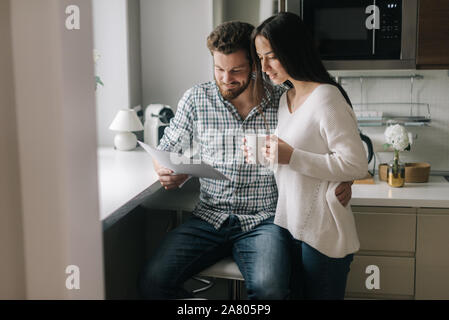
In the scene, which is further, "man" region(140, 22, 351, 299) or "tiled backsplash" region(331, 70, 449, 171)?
"tiled backsplash" region(331, 70, 449, 171)

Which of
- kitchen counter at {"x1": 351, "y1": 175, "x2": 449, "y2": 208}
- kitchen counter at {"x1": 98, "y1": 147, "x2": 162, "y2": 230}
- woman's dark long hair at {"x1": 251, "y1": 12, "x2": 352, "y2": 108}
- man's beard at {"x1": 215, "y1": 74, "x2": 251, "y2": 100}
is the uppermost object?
woman's dark long hair at {"x1": 251, "y1": 12, "x2": 352, "y2": 108}

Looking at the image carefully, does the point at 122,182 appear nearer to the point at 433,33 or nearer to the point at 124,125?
the point at 124,125

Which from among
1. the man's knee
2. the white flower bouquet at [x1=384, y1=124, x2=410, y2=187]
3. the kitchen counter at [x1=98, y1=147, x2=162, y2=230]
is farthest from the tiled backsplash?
the man's knee

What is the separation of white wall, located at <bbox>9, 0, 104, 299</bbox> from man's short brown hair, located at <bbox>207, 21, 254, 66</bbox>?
3.21ft

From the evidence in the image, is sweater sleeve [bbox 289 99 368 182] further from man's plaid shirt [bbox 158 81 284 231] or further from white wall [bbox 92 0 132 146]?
white wall [bbox 92 0 132 146]

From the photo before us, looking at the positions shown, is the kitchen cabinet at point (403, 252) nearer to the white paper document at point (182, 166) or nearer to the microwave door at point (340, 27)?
the microwave door at point (340, 27)

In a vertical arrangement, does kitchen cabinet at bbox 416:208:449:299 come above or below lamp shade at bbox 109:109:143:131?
below

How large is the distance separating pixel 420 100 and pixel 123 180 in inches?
67.2

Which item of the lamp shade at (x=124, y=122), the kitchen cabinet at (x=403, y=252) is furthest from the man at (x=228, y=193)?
the kitchen cabinet at (x=403, y=252)

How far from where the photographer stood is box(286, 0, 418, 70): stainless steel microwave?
7.52 feet

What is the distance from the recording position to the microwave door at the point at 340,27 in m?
2.31

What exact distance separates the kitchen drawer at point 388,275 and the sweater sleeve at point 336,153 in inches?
32.3
